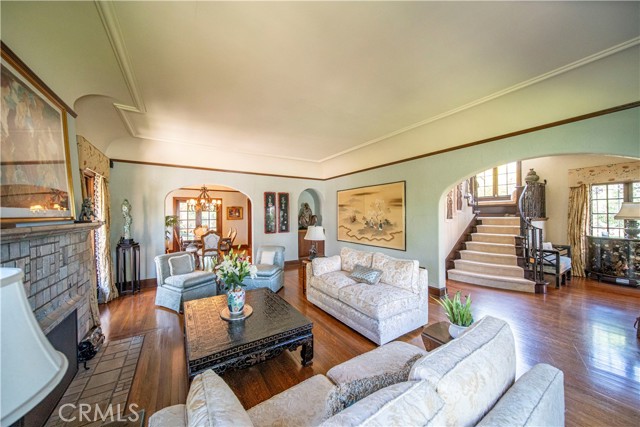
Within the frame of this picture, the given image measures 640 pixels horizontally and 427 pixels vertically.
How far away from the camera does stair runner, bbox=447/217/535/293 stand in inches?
179

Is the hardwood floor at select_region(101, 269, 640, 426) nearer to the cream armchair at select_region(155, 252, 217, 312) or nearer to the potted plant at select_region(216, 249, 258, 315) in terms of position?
the cream armchair at select_region(155, 252, 217, 312)

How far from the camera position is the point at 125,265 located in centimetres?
452

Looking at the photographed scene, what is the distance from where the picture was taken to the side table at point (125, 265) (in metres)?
4.32

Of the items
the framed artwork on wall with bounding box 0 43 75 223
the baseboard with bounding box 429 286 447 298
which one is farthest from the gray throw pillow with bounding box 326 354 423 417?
the baseboard with bounding box 429 286 447 298

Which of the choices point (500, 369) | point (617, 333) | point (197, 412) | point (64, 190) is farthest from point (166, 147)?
point (617, 333)

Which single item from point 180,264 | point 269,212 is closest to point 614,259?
point 269,212

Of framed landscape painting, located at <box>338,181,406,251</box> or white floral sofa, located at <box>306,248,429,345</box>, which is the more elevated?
framed landscape painting, located at <box>338,181,406,251</box>

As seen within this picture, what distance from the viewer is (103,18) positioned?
174cm

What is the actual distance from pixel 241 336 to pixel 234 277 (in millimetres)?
634

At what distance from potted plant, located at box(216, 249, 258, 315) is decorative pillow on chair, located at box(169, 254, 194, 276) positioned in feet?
5.60

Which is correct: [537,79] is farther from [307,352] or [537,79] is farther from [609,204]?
[609,204]

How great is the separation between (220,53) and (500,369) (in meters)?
3.09

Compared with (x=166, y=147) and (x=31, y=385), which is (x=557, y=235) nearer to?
(x=31, y=385)

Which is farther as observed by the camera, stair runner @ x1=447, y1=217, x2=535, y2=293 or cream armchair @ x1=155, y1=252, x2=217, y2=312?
stair runner @ x1=447, y1=217, x2=535, y2=293
